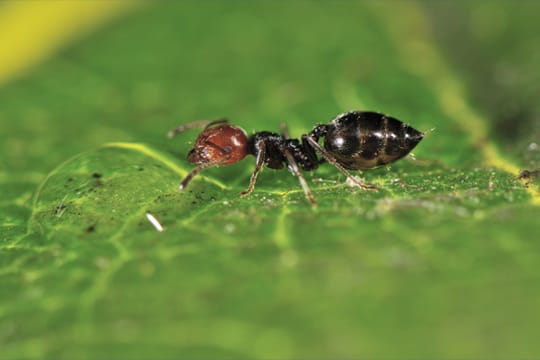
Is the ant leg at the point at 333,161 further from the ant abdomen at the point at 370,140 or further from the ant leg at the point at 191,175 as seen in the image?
the ant leg at the point at 191,175

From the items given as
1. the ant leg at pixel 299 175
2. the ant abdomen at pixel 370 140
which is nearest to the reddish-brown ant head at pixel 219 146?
the ant leg at pixel 299 175

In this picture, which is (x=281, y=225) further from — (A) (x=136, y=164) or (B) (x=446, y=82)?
(B) (x=446, y=82)

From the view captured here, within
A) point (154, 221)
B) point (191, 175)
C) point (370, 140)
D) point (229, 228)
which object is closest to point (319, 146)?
point (370, 140)

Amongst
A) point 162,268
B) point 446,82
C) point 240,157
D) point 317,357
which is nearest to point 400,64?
point 446,82

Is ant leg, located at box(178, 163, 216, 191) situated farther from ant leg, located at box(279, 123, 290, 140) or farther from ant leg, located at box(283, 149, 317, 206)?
ant leg, located at box(279, 123, 290, 140)

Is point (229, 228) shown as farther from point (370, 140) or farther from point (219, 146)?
point (370, 140)

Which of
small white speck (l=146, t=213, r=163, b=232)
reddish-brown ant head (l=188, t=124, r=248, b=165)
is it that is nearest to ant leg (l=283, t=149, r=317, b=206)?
reddish-brown ant head (l=188, t=124, r=248, b=165)
